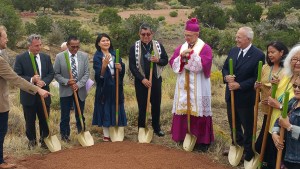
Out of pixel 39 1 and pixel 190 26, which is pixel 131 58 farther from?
pixel 39 1

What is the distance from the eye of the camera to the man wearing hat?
5.93m

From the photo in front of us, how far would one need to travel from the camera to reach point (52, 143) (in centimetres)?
609

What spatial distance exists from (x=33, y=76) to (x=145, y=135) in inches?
76.2

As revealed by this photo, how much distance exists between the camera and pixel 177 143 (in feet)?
21.1

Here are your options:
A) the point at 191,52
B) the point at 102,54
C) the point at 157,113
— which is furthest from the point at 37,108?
the point at 191,52

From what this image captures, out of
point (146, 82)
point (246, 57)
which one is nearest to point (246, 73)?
point (246, 57)

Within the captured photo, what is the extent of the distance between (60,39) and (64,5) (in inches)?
708

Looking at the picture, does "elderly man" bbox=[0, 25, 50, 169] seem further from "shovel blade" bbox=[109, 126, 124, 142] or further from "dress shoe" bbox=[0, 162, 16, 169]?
"shovel blade" bbox=[109, 126, 124, 142]

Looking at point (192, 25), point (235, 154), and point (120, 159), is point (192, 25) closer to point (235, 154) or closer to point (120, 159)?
point (235, 154)

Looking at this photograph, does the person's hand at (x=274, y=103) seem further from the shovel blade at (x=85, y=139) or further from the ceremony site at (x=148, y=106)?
the shovel blade at (x=85, y=139)

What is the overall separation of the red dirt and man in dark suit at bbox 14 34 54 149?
525mm

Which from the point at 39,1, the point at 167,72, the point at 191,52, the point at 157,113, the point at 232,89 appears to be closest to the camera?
the point at 232,89

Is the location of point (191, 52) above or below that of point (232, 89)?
above

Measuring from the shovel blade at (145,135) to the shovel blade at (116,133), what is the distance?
0.96ft
